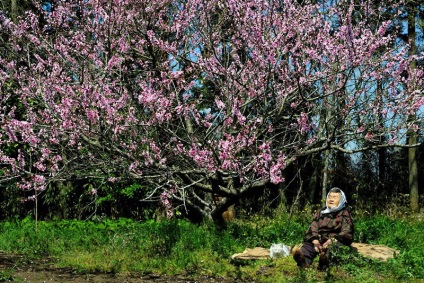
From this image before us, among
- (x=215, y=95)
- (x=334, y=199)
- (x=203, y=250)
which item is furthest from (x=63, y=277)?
(x=334, y=199)

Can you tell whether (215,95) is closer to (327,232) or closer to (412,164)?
(327,232)

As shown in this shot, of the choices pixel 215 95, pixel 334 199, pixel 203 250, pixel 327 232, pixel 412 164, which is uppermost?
pixel 215 95

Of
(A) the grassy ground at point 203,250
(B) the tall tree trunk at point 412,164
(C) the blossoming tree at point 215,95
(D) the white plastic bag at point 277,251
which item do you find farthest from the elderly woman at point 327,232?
(B) the tall tree trunk at point 412,164

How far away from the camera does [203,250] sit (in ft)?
24.5

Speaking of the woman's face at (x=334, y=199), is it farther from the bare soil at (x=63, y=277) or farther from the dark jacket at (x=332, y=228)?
the bare soil at (x=63, y=277)

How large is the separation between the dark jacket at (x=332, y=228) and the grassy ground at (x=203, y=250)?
260 millimetres

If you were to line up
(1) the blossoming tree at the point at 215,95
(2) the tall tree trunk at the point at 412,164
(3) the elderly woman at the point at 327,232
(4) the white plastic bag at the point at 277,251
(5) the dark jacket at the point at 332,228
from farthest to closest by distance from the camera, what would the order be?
(2) the tall tree trunk at the point at 412,164, (1) the blossoming tree at the point at 215,95, (4) the white plastic bag at the point at 277,251, (5) the dark jacket at the point at 332,228, (3) the elderly woman at the point at 327,232

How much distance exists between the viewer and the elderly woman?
6.17 metres

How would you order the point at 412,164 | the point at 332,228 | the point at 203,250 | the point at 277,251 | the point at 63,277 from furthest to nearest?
the point at 412,164, the point at 203,250, the point at 277,251, the point at 332,228, the point at 63,277

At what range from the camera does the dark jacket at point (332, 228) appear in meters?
6.54

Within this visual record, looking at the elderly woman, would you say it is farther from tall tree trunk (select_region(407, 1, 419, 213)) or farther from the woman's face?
tall tree trunk (select_region(407, 1, 419, 213))

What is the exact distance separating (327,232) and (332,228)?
0.09 metres

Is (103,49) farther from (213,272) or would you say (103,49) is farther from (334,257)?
(334,257)

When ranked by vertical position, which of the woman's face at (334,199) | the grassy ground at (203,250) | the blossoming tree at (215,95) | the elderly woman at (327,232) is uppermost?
the blossoming tree at (215,95)
